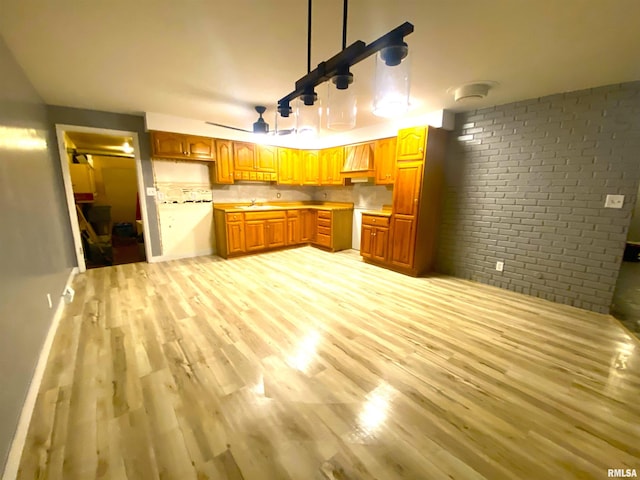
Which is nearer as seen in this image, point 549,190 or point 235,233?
point 549,190

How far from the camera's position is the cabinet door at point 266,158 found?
5199 mm

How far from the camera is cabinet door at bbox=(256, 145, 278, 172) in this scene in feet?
17.1

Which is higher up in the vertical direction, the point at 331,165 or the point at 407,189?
the point at 331,165

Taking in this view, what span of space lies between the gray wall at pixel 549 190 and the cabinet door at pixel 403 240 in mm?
693

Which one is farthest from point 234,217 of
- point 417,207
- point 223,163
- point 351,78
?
point 351,78

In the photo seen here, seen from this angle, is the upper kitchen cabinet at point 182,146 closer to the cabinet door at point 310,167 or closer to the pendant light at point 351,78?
the cabinet door at point 310,167

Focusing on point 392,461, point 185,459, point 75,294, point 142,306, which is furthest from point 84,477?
point 75,294

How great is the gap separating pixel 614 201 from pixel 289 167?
496 centimetres

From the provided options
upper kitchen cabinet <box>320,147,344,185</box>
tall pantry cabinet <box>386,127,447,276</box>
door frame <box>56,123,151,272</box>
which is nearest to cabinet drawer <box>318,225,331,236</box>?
upper kitchen cabinet <box>320,147,344,185</box>

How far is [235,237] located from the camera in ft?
15.5

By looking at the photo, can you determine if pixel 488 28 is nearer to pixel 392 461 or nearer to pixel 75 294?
pixel 392 461

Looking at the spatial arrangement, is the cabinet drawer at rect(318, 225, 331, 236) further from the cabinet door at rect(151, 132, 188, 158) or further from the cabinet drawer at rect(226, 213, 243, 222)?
the cabinet door at rect(151, 132, 188, 158)

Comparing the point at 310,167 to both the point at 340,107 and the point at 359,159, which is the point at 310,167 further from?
the point at 340,107

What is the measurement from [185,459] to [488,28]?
3.19m
